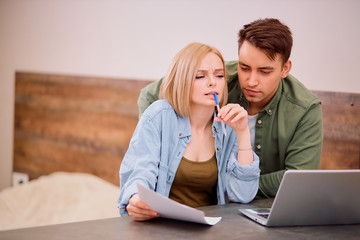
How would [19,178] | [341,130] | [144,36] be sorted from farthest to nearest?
[19,178] → [144,36] → [341,130]

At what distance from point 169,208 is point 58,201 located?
2.08 meters

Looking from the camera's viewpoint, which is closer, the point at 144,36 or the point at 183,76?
the point at 183,76

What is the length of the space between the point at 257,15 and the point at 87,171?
167 cm

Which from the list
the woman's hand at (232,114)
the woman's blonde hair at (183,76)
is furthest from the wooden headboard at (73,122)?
the woman's hand at (232,114)

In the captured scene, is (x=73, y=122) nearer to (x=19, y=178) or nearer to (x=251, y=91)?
(x=19, y=178)

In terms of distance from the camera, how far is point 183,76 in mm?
1351

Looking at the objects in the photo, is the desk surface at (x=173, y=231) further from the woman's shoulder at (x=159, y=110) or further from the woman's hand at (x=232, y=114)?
the woman's shoulder at (x=159, y=110)

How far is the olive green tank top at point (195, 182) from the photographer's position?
4.50ft

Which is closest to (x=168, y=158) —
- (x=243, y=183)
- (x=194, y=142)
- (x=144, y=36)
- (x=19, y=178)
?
(x=194, y=142)

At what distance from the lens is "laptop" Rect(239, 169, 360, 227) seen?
3.22 ft

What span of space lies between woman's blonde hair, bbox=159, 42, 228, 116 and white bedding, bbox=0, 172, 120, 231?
1.45 m

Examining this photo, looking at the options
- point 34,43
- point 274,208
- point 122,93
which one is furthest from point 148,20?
point 274,208

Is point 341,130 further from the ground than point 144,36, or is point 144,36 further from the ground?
point 144,36

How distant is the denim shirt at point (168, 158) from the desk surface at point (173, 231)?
0.71 feet
